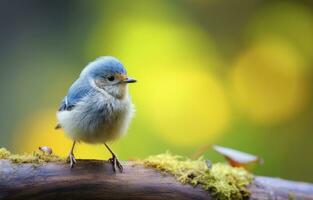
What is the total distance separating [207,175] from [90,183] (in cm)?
56

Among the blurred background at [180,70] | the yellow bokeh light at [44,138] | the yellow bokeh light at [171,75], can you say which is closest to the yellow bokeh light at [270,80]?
the blurred background at [180,70]

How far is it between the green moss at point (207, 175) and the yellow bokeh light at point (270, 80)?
1901mm

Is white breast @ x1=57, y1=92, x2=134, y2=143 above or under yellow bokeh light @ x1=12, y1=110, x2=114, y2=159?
above

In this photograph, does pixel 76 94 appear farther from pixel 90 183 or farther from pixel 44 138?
pixel 44 138

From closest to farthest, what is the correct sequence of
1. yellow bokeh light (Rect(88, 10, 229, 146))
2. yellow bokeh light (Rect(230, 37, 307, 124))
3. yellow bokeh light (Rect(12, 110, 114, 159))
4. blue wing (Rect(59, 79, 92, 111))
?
blue wing (Rect(59, 79, 92, 111)) < yellow bokeh light (Rect(12, 110, 114, 159)) < yellow bokeh light (Rect(88, 10, 229, 146)) < yellow bokeh light (Rect(230, 37, 307, 124))

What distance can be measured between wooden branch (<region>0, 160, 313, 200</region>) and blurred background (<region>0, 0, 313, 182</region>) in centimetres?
169

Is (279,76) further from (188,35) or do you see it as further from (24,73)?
(24,73)

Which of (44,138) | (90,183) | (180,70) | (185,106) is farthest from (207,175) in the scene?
(44,138)

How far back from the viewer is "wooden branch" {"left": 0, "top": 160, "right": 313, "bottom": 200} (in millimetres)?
1944

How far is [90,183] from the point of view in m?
2.04

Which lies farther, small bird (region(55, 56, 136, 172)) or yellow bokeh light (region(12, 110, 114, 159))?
yellow bokeh light (region(12, 110, 114, 159))

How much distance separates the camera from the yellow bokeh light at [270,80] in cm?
426

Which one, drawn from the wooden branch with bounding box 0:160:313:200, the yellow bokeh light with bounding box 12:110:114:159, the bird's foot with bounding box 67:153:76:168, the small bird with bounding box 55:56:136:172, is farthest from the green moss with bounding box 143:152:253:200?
the yellow bokeh light with bounding box 12:110:114:159

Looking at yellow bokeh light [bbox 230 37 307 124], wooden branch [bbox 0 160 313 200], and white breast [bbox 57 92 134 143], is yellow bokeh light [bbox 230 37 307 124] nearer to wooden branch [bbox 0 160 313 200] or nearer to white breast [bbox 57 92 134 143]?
wooden branch [bbox 0 160 313 200]
